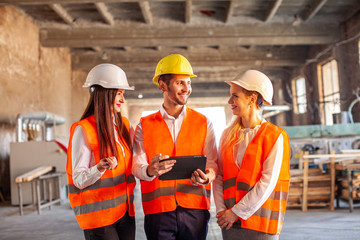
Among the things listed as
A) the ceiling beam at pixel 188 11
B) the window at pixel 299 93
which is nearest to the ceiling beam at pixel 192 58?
the window at pixel 299 93

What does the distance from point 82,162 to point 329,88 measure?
13.2 meters

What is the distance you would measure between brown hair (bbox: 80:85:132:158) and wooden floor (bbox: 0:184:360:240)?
303cm

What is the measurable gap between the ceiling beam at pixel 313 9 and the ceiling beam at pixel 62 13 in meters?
7.10

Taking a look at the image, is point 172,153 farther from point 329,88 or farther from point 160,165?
point 329,88

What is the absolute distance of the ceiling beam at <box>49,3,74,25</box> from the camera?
9.42 metres

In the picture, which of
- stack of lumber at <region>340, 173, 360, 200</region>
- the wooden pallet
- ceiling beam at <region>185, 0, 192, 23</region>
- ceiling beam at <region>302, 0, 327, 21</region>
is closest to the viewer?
stack of lumber at <region>340, 173, 360, 200</region>

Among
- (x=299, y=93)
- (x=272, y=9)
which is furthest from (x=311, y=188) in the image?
(x=299, y=93)

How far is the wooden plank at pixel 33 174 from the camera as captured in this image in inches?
288

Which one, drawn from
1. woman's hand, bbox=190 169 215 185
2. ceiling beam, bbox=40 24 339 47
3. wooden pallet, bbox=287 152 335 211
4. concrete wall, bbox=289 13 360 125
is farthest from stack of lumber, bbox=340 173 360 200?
ceiling beam, bbox=40 24 339 47

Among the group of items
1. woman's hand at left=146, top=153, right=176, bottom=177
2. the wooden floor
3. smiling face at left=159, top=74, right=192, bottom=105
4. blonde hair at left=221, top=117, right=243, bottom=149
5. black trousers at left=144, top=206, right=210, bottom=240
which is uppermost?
smiling face at left=159, top=74, right=192, bottom=105

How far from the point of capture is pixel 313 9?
394 inches

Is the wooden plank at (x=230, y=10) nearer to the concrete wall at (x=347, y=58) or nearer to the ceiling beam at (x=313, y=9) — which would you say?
the ceiling beam at (x=313, y=9)

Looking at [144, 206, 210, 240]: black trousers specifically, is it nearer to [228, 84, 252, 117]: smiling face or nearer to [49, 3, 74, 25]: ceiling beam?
[228, 84, 252, 117]: smiling face

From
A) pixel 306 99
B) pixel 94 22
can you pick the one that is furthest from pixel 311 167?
pixel 306 99
